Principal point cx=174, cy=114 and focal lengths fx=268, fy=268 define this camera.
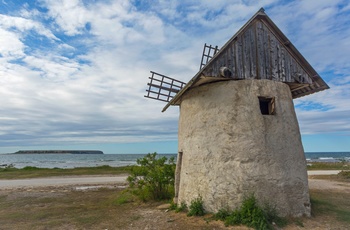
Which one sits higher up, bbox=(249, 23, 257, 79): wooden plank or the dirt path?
bbox=(249, 23, 257, 79): wooden plank

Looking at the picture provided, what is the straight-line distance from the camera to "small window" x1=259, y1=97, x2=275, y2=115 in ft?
29.7

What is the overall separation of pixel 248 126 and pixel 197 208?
3.13 m

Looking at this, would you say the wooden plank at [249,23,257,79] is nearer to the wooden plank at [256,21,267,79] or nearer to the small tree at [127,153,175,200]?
the wooden plank at [256,21,267,79]

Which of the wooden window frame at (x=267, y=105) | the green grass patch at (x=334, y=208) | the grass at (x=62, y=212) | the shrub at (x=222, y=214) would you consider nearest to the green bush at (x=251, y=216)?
the shrub at (x=222, y=214)

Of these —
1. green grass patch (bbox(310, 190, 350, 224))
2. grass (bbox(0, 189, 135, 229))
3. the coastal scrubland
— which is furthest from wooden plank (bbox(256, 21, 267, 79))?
grass (bbox(0, 189, 135, 229))

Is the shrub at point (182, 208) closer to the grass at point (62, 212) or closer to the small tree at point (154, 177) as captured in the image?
the grass at point (62, 212)

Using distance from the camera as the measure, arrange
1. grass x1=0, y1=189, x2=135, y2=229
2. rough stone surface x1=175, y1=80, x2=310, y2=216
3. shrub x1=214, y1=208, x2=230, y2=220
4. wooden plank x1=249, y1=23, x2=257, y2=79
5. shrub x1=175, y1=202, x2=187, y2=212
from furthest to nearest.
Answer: shrub x1=175, y1=202, x2=187, y2=212
wooden plank x1=249, y1=23, x2=257, y2=79
grass x1=0, y1=189, x2=135, y2=229
rough stone surface x1=175, y1=80, x2=310, y2=216
shrub x1=214, y1=208, x2=230, y2=220

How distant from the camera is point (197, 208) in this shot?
8.70 meters

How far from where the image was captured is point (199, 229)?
755 cm

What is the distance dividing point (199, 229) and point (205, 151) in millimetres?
2443

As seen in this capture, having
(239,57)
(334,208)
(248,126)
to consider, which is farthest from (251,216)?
(239,57)

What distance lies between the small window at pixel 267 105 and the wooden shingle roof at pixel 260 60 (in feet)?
2.50

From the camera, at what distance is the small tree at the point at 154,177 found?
1210cm

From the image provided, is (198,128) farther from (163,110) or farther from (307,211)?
(307,211)
